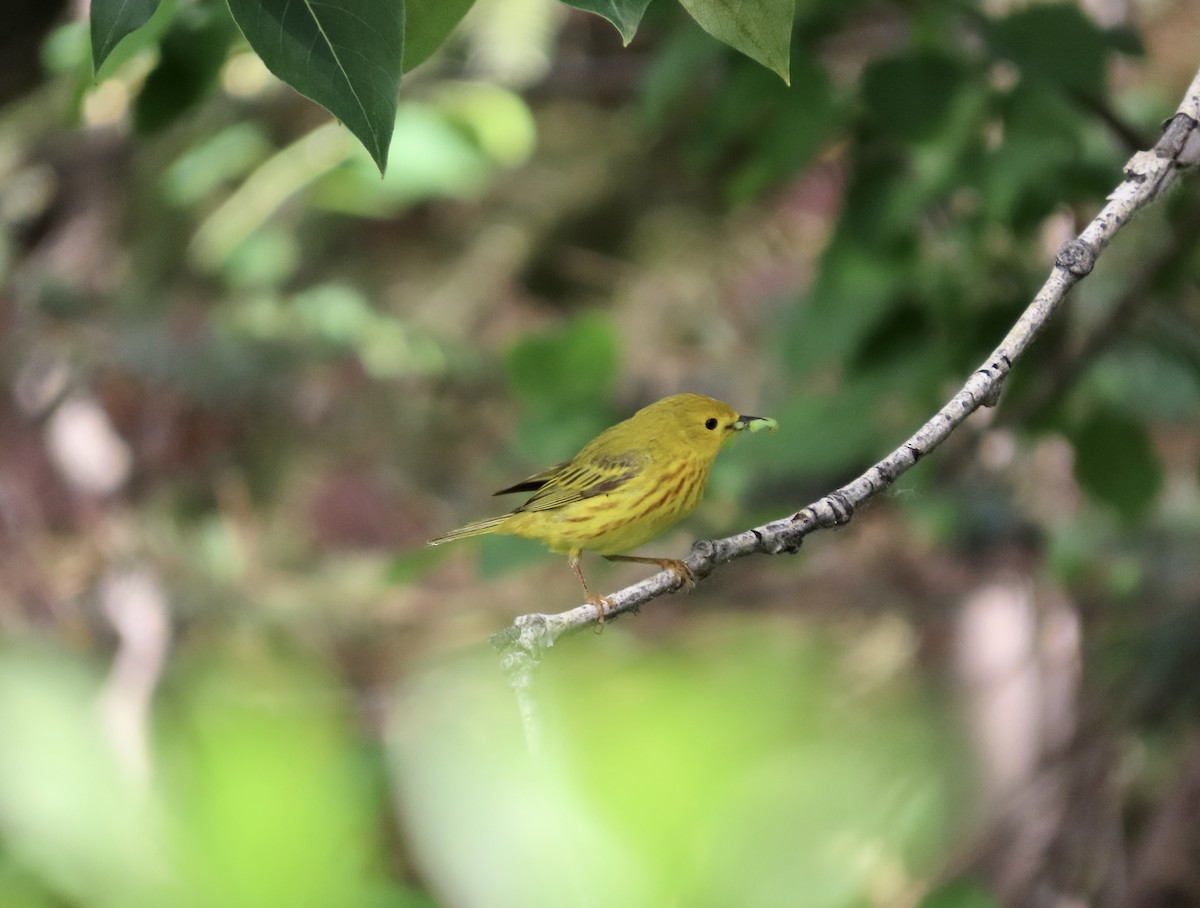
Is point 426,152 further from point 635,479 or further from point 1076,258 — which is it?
point 1076,258

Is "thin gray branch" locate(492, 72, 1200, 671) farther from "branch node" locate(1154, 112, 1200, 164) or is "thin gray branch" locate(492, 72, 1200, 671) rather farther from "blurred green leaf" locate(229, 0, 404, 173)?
"blurred green leaf" locate(229, 0, 404, 173)

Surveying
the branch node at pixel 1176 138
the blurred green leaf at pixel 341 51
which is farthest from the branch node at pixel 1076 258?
the blurred green leaf at pixel 341 51

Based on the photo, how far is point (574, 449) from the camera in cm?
141

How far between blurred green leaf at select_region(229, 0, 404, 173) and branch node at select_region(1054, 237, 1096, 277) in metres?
0.45

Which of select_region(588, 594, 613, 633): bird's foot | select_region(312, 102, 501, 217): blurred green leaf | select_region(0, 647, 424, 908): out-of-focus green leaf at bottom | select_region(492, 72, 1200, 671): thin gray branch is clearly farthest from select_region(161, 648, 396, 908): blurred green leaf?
select_region(312, 102, 501, 217): blurred green leaf

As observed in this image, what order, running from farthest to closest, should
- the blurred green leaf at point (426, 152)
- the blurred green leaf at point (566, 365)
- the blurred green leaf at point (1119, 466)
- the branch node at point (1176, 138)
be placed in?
the blurred green leaf at point (426, 152), the blurred green leaf at point (1119, 466), the blurred green leaf at point (566, 365), the branch node at point (1176, 138)

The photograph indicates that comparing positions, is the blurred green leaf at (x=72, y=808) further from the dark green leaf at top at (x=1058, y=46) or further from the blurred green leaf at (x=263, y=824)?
the dark green leaf at top at (x=1058, y=46)

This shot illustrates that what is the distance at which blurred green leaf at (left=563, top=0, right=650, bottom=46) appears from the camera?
0.63 meters

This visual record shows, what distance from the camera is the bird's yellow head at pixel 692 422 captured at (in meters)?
0.93

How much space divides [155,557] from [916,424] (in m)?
1.95

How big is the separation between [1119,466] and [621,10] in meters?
1.27

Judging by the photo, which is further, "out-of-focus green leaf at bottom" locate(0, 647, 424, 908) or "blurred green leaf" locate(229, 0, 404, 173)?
"blurred green leaf" locate(229, 0, 404, 173)

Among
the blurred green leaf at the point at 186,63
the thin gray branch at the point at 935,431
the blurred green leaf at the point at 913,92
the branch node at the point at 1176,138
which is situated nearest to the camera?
the thin gray branch at the point at 935,431

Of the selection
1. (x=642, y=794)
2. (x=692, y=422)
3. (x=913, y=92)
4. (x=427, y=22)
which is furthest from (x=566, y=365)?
(x=642, y=794)
